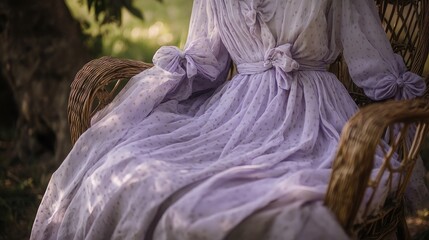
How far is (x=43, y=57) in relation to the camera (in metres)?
3.43

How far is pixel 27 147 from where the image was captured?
372 cm

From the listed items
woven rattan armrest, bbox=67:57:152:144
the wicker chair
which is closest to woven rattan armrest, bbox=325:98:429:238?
the wicker chair

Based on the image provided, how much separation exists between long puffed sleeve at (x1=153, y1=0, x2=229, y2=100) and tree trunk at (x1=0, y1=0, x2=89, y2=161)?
3.96ft

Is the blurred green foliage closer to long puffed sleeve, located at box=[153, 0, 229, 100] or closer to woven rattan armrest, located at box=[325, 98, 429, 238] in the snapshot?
long puffed sleeve, located at box=[153, 0, 229, 100]

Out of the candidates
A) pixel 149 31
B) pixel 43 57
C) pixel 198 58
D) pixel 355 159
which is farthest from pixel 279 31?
pixel 149 31

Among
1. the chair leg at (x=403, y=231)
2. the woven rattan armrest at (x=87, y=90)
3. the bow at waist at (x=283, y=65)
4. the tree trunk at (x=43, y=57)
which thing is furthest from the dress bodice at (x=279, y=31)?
the tree trunk at (x=43, y=57)

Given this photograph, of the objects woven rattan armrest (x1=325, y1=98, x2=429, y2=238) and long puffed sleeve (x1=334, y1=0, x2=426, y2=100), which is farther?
long puffed sleeve (x1=334, y1=0, x2=426, y2=100)

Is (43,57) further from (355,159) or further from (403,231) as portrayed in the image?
(355,159)

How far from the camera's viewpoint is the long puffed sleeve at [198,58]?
2.20 meters

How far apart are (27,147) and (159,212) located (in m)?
2.24

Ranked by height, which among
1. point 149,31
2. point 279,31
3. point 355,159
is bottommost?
point 149,31

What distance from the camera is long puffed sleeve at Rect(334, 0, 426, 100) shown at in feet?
6.73

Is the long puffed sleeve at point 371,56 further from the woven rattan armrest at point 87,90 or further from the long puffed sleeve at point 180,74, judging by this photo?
the woven rattan armrest at point 87,90

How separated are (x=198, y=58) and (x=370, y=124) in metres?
0.86
